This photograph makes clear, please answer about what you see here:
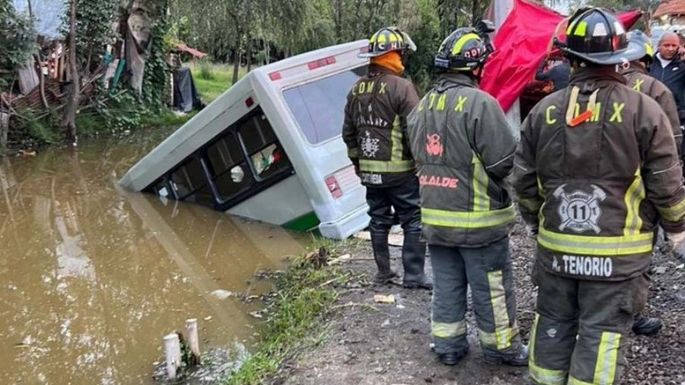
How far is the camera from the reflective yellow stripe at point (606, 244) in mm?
2559

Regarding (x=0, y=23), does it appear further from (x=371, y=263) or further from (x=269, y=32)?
(x=371, y=263)

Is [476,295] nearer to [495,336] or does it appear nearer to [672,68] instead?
[495,336]

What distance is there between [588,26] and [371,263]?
128 inches

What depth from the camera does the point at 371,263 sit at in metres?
5.50

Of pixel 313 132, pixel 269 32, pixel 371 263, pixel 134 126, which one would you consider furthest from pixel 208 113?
pixel 269 32

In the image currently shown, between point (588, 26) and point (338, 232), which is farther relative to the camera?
point (338, 232)

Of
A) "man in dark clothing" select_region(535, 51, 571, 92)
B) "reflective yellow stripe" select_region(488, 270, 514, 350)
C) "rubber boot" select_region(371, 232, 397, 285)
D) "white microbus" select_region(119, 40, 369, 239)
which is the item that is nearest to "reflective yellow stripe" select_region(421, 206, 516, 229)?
"reflective yellow stripe" select_region(488, 270, 514, 350)

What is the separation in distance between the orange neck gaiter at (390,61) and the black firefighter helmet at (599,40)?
199 cm

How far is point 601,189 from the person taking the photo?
2.56 metres

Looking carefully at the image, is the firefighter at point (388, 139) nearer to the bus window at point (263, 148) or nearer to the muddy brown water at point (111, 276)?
the muddy brown water at point (111, 276)

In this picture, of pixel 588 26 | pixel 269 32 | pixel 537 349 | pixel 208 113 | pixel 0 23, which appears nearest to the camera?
pixel 588 26

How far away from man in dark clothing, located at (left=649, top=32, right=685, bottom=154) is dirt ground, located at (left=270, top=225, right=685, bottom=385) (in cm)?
167

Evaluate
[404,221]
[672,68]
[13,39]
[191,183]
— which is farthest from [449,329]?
[13,39]

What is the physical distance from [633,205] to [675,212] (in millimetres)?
150
